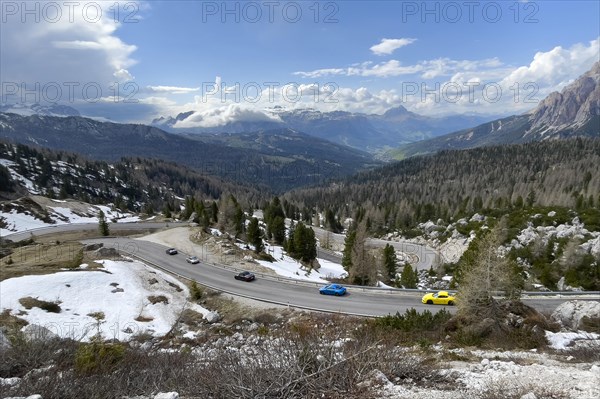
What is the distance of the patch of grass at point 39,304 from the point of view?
90.8ft

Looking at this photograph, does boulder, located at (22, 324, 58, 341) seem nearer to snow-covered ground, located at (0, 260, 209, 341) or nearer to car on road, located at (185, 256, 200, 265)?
snow-covered ground, located at (0, 260, 209, 341)

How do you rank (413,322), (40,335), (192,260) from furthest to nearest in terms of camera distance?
(192,260), (413,322), (40,335)

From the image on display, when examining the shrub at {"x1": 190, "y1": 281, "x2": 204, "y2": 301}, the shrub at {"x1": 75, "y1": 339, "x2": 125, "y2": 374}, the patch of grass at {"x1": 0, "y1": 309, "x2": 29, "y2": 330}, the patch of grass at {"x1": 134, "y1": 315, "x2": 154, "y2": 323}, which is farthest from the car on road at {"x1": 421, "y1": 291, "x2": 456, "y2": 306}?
the patch of grass at {"x1": 0, "y1": 309, "x2": 29, "y2": 330}

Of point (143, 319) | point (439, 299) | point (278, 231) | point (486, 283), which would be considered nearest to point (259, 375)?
point (486, 283)

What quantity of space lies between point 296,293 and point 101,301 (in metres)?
18.1

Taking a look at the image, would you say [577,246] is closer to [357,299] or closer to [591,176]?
[357,299]

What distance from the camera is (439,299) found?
31.1 m

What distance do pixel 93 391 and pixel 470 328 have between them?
19.0 meters

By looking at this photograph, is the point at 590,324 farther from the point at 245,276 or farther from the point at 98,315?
the point at 98,315

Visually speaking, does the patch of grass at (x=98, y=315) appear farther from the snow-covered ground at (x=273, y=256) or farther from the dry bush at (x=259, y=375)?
the snow-covered ground at (x=273, y=256)

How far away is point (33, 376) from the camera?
10.6m

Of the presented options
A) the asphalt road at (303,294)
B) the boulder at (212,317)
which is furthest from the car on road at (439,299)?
the boulder at (212,317)

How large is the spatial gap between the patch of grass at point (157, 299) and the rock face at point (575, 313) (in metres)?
32.6

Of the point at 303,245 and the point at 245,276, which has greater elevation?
the point at 245,276
